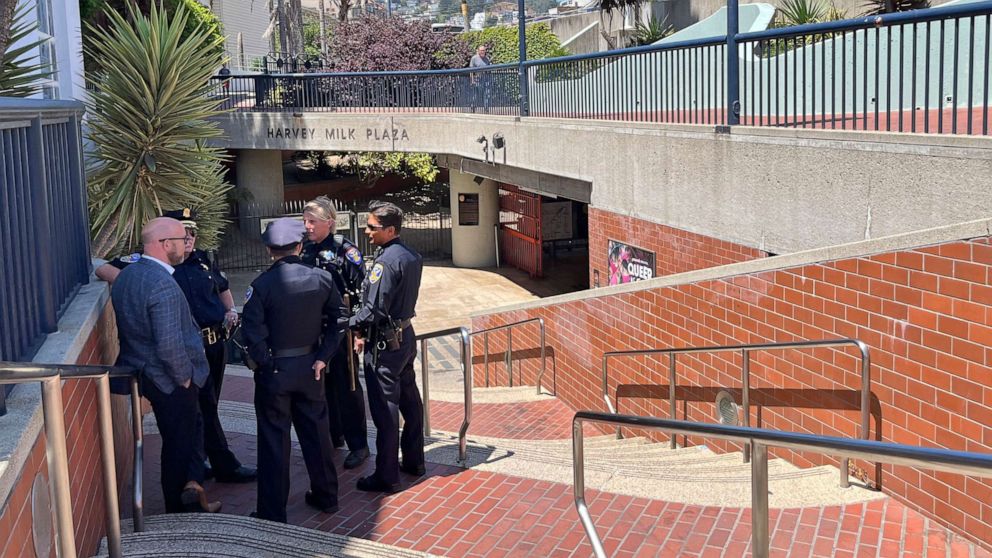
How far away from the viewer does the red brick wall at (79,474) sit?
9.05ft

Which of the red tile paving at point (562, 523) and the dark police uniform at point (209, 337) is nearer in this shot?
the red tile paving at point (562, 523)

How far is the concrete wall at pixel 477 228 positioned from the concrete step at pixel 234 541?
1862 cm

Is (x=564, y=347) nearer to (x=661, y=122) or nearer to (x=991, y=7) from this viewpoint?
(x=661, y=122)

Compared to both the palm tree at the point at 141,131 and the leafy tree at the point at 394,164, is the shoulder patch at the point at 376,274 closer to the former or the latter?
the palm tree at the point at 141,131

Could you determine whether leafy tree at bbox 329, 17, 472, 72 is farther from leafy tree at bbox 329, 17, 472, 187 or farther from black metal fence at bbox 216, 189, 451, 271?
black metal fence at bbox 216, 189, 451, 271

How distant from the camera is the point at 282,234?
4977 millimetres

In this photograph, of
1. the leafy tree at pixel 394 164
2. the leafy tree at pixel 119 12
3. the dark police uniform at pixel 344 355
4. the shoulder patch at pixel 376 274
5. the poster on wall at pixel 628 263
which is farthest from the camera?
the leafy tree at pixel 394 164

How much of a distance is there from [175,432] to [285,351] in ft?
2.20

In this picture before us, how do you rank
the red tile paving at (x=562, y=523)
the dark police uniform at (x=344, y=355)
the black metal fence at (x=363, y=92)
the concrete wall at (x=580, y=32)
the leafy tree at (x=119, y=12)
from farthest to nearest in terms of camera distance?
the concrete wall at (x=580, y=32)
the black metal fence at (x=363, y=92)
the leafy tree at (x=119, y=12)
the dark police uniform at (x=344, y=355)
the red tile paving at (x=562, y=523)

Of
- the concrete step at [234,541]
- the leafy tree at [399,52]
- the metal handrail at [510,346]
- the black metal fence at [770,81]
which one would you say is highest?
the leafy tree at [399,52]

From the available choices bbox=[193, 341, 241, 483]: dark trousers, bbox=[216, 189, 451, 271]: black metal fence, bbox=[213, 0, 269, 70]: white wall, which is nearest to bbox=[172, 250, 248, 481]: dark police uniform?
bbox=[193, 341, 241, 483]: dark trousers

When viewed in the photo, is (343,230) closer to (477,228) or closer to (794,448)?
(477,228)

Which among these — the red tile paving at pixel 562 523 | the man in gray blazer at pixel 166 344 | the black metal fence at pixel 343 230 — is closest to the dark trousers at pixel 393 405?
the red tile paving at pixel 562 523

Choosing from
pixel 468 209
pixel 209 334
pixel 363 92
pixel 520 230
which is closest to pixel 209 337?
pixel 209 334
